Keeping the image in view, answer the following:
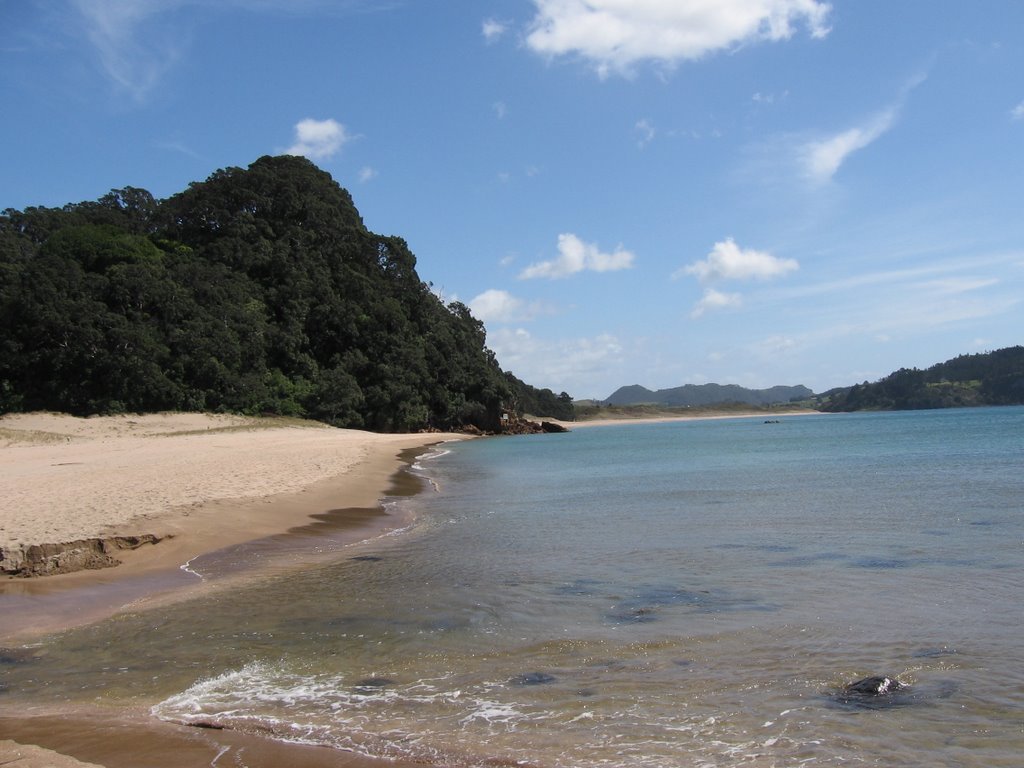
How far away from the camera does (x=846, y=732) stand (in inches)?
208

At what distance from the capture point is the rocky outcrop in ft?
33.5

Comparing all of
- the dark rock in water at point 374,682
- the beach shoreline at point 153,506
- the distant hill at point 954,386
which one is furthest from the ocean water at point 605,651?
the distant hill at point 954,386

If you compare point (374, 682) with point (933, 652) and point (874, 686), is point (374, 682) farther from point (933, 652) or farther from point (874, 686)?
point (933, 652)

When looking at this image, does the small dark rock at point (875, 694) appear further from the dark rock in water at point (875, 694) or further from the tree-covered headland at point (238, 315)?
the tree-covered headland at point (238, 315)

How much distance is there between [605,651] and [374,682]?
230 cm

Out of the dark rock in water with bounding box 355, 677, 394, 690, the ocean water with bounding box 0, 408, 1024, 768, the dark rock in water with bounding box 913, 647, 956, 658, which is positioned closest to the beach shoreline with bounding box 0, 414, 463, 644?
the ocean water with bounding box 0, 408, 1024, 768

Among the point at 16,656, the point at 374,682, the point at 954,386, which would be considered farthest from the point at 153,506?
the point at 954,386

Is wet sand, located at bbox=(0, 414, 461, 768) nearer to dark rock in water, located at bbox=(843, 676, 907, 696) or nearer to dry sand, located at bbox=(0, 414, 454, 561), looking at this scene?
dry sand, located at bbox=(0, 414, 454, 561)

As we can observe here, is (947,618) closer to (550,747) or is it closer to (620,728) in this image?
(620,728)

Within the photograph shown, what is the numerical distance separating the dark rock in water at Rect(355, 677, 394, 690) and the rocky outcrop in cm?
644

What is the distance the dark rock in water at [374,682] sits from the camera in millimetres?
6492

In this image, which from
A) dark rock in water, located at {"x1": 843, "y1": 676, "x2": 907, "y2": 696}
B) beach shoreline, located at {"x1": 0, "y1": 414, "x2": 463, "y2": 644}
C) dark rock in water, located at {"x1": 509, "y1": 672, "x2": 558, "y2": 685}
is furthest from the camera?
beach shoreline, located at {"x1": 0, "y1": 414, "x2": 463, "y2": 644}

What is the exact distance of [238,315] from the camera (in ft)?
196

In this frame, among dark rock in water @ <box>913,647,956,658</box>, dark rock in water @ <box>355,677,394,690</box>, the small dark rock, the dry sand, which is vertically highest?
the dry sand
